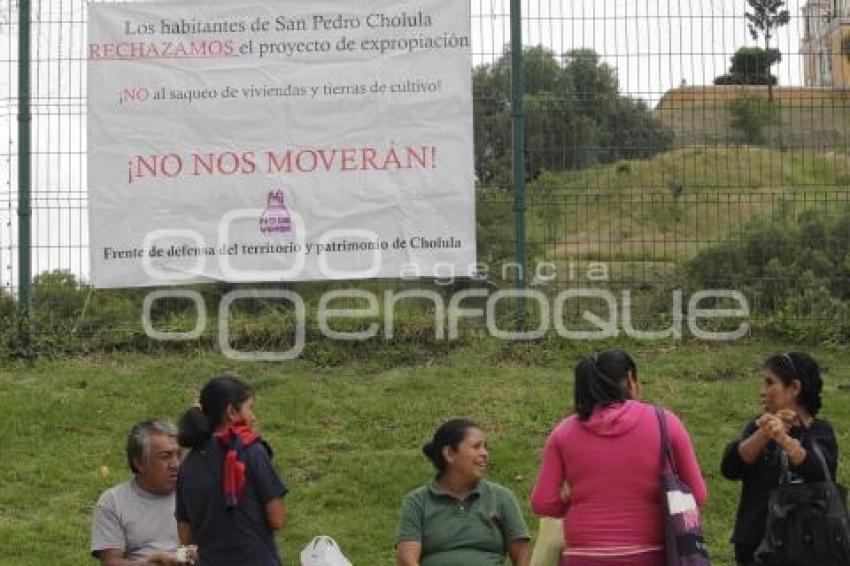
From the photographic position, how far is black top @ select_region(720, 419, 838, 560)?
473 cm

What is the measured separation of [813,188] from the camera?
10164 mm

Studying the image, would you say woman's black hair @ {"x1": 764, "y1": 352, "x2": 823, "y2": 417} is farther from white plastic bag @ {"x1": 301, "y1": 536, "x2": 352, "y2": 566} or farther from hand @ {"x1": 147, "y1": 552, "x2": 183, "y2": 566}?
hand @ {"x1": 147, "y1": 552, "x2": 183, "y2": 566}

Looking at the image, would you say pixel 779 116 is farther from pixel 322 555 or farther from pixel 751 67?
pixel 322 555

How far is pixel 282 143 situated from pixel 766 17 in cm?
394

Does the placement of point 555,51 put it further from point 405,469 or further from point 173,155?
point 405,469

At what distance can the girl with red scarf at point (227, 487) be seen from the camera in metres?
4.68

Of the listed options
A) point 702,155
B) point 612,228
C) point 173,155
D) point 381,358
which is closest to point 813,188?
point 702,155

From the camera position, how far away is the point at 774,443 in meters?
4.74

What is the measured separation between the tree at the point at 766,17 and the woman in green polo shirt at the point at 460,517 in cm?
636

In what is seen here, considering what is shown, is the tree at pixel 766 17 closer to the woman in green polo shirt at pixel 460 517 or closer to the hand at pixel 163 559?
the woman in green polo shirt at pixel 460 517

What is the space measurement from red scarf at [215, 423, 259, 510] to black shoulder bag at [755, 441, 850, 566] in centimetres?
192

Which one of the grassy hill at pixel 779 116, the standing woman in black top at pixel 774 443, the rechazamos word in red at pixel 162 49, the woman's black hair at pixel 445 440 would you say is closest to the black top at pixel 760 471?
the standing woman in black top at pixel 774 443

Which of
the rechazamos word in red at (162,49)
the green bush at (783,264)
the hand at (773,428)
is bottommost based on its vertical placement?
the hand at (773,428)

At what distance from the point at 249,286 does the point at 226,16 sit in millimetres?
2176
